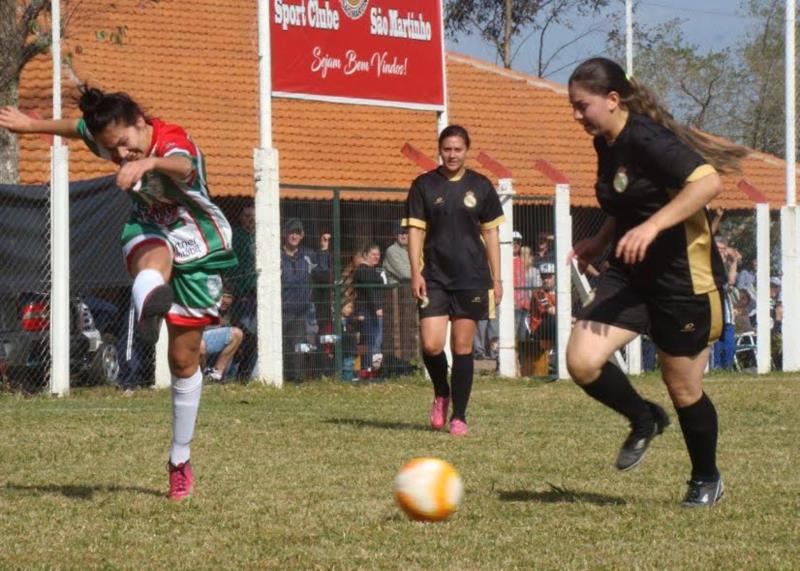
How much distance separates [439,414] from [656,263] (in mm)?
4113

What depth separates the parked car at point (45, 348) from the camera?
13.7 m

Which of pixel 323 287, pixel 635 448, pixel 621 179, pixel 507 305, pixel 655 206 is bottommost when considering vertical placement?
pixel 635 448

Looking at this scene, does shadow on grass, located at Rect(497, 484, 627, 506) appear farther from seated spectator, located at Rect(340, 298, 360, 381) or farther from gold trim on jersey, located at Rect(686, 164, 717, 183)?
seated spectator, located at Rect(340, 298, 360, 381)

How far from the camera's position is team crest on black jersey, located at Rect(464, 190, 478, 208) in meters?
10.3

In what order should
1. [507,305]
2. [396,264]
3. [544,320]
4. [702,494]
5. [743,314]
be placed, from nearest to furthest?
[702,494] < [396,264] < [507,305] < [544,320] < [743,314]

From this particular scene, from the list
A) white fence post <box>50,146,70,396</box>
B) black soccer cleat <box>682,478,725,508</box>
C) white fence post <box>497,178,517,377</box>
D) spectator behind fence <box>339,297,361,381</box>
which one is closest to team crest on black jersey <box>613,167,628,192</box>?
black soccer cleat <box>682,478,725,508</box>

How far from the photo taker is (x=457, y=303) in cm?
1023

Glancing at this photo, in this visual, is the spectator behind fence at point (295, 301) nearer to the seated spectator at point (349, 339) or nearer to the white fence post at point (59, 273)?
the seated spectator at point (349, 339)

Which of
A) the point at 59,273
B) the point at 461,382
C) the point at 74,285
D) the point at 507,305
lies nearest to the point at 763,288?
the point at 507,305

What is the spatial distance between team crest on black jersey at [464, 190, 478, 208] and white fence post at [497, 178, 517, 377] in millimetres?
6323

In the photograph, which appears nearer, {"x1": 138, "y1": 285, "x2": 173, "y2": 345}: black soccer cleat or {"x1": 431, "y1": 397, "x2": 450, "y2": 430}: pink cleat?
{"x1": 138, "y1": 285, "x2": 173, "y2": 345}: black soccer cleat

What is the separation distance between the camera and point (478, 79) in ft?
89.5

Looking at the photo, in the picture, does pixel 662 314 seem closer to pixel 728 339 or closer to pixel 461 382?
pixel 461 382

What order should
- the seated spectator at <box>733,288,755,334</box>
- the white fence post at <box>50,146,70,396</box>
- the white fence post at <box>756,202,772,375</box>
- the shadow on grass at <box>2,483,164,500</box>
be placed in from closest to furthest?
the shadow on grass at <box>2,483,164,500</box>
the white fence post at <box>50,146,70,396</box>
the white fence post at <box>756,202,772,375</box>
the seated spectator at <box>733,288,755,334</box>
